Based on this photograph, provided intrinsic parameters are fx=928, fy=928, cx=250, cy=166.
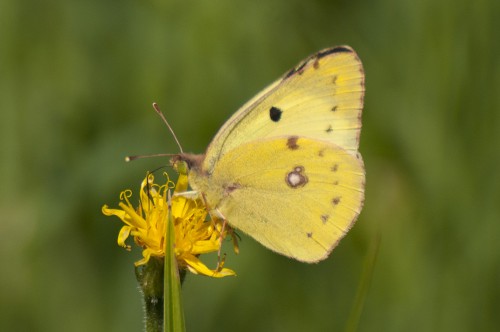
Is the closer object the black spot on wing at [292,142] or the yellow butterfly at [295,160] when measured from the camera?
the yellow butterfly at [295,160]

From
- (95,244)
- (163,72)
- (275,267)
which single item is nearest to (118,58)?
(163,72)

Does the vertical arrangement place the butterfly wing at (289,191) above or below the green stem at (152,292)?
above

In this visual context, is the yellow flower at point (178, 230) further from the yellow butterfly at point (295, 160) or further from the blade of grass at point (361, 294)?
the blade of grass at point (361, 294)

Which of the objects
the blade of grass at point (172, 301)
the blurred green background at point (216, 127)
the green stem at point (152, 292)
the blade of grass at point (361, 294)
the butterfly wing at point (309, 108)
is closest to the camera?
the blade of grass at point (172, 301)

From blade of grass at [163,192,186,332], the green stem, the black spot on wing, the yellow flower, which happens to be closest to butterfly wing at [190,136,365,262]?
the black spot on wing

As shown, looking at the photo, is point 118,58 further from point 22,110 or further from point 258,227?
point 258,227

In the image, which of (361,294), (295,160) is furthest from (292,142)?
(361,294)

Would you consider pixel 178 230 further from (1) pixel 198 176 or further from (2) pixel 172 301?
(2) pixel 172 301

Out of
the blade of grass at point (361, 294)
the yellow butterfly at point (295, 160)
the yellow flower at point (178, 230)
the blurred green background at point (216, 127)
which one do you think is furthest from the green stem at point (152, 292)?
the blurred green background at point (216, 127)
